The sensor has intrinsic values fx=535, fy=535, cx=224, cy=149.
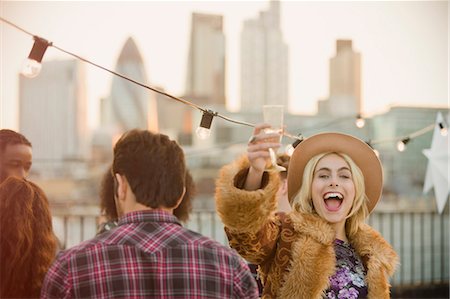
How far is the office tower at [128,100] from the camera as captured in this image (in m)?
53.5

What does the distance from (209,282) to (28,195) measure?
596mm

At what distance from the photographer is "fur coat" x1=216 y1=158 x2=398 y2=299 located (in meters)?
1.54

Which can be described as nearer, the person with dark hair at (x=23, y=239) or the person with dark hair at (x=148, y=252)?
the person with dark hair at (x=148, y=252)

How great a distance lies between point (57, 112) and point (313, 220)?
179ft

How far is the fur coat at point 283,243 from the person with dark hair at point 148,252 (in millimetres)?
255

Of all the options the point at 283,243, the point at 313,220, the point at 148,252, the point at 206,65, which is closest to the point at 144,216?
the point at 148,252

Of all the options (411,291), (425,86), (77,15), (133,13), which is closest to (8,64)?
(77,15)

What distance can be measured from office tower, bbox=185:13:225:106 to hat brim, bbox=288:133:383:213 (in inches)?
1306

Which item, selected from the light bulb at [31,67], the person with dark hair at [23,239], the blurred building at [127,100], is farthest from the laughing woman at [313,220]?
the blurred building at [127,100]

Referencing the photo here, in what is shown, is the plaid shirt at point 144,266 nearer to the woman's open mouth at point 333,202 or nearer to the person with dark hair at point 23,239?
the person with dark hair at point 23,239

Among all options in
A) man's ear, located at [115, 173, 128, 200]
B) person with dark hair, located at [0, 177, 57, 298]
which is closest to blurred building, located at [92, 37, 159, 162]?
person with dark hair, located at [0, 177, 57, 298]

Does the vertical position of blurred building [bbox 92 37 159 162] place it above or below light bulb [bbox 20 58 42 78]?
above

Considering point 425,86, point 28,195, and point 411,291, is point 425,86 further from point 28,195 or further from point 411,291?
point 28,195

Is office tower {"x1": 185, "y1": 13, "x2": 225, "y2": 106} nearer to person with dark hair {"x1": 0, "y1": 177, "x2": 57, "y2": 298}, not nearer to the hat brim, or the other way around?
the hat brim
